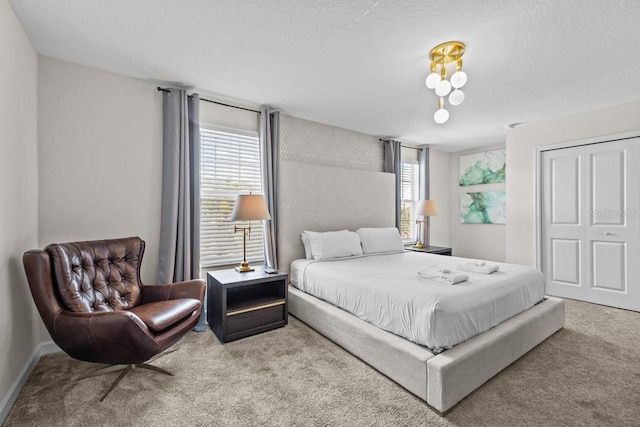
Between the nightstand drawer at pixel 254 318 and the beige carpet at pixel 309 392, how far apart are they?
209 millimetres

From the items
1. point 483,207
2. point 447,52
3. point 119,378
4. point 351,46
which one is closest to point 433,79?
point 447,52

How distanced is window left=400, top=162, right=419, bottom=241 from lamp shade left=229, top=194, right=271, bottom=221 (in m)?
3.29

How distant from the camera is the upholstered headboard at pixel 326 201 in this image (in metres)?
3.81

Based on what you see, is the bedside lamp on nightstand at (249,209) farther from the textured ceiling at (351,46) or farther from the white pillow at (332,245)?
the textured ceiling at (351,46)

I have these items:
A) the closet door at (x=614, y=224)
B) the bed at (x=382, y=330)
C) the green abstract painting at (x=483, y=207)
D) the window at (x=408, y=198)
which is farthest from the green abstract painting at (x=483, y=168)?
the bed at (x=382, y=330)

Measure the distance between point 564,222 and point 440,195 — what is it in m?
2.28

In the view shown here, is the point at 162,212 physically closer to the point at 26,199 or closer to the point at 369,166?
the point at 26,199

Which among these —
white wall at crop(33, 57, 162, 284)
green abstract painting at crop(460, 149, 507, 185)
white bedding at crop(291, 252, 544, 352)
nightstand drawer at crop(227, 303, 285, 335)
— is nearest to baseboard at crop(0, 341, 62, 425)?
→ white wall at crop(33, 57, 162, 284)

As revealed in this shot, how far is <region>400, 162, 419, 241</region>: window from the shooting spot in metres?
5.68

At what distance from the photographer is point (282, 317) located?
3104 millimetres

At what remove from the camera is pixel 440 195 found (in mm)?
6168

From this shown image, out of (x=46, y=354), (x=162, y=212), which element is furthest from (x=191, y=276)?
(x=46, y=354)

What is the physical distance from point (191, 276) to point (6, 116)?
6.20 feet

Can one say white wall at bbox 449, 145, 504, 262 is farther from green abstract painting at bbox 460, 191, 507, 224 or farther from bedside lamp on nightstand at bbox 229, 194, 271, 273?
bedside lamp on nightstand at bbox 229, 194, 271, 273
